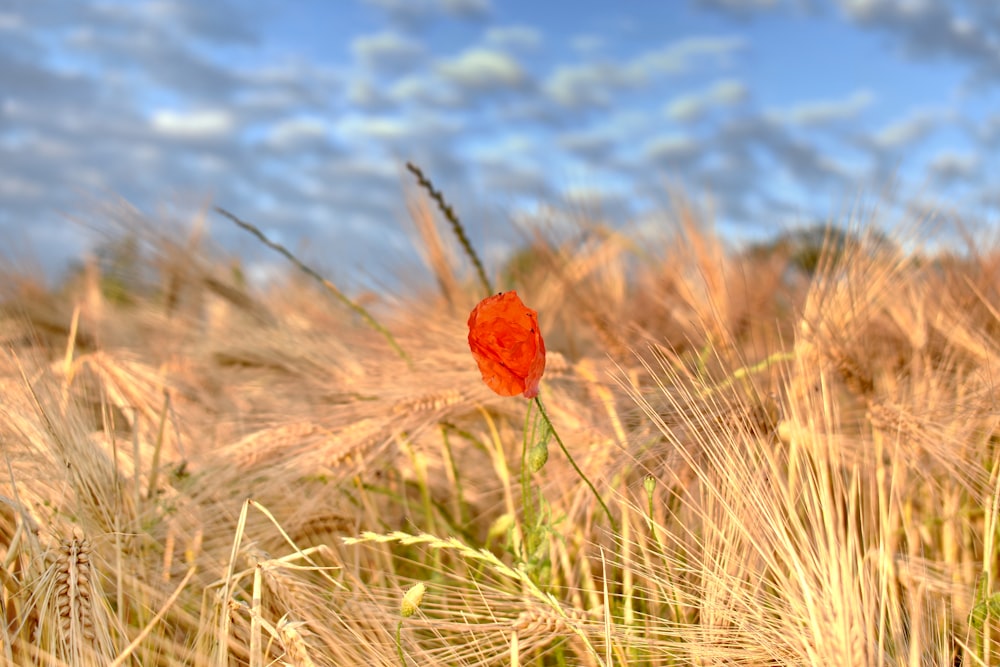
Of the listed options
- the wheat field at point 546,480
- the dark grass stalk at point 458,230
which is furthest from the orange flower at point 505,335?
the dark grass stalk at point 458,230

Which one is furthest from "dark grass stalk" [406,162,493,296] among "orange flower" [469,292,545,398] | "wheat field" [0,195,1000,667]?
"orange flower" [469,292,545,398]

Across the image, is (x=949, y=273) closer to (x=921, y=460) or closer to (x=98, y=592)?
(x=921, y=460)

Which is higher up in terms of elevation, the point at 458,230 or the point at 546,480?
the point at 458,230

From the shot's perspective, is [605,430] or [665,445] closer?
[665,445]

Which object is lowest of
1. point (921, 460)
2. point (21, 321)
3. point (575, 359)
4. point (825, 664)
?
point (825, 664)

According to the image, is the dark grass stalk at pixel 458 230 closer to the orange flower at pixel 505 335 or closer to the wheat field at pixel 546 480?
the wheat field at pixel 546 480

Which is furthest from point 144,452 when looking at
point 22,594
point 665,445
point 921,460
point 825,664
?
point 921,460

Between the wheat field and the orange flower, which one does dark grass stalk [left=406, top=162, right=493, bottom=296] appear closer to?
the wheat field
